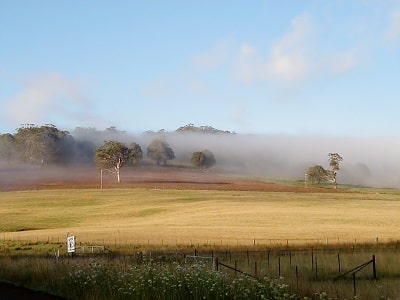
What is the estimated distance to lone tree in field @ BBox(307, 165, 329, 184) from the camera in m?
182

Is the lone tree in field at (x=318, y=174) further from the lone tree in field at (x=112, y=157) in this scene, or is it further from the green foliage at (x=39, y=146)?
the green foliage at (x=39, y=146)

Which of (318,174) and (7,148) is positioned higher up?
(7,148)

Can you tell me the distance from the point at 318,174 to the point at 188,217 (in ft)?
380

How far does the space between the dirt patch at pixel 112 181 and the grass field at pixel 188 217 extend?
9.03m

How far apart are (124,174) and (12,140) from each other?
44370mm

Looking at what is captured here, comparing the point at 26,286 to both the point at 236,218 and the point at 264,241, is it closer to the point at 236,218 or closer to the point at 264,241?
the point at 264,241

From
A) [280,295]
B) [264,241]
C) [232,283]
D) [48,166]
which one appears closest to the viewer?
[280,295]

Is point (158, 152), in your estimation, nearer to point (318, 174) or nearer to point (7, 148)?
point (7, 148)

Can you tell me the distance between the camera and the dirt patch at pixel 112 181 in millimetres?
118000

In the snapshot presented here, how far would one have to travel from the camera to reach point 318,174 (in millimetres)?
181875

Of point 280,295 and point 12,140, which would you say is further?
point 12,140

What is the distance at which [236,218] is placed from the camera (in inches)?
2635

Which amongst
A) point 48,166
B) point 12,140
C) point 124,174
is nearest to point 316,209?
point 124,174

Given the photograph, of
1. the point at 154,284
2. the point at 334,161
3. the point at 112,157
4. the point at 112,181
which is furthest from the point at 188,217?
the point at 334,161
